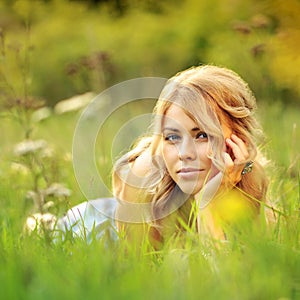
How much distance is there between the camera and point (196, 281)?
4.75ft

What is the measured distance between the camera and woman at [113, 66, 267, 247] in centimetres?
223

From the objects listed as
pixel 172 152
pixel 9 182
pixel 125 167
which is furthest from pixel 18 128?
pixel 172 152

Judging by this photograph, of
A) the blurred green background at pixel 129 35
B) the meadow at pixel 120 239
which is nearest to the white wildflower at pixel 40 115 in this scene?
the meadow at pixel 120 239

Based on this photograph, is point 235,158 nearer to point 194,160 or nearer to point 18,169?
point 194,160

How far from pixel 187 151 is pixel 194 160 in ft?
0.12

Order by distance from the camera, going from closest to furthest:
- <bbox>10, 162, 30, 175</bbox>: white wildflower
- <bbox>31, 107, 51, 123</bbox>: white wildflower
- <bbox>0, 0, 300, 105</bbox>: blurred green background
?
<bbox>10, 162, 30, 175</bbox>: white wildflower → <bbox>31, 107, 51, 123</bbox>: white wildflower → <bbox>0, 0, 300, 105</bbox>: blurred green background

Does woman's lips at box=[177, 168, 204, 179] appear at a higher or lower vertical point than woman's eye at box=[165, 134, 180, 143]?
lower

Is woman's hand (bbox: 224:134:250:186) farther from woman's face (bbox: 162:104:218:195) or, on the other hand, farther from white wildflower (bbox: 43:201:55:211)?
white wildflower (bbox: 43:201:55:211)

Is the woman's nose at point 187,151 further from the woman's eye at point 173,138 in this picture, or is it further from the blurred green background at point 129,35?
the blurred green background at point 129,35

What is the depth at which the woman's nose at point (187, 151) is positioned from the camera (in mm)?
2234

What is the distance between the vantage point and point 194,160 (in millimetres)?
2250

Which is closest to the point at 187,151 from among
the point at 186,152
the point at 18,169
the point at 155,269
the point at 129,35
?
the point at 186,152

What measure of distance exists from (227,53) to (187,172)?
4465mm

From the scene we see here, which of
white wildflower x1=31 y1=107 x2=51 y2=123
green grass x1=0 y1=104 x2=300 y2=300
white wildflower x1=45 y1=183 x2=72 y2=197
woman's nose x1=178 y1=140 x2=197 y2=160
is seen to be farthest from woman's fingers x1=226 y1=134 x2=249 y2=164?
white wildflower x1=31 y1=107 x2=51 y2=123
